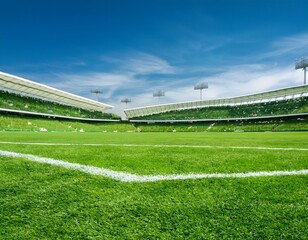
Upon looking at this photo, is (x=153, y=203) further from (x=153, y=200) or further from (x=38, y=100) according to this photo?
(x=38, y=100)

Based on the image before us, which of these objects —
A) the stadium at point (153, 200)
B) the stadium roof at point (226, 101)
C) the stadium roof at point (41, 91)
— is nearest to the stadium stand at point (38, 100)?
the stadium roof at point (41, 91)

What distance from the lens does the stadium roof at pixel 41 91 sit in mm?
39109

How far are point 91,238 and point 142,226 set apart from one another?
363mm

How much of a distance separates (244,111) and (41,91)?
154 feet

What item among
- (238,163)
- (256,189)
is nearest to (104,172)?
(256,189)

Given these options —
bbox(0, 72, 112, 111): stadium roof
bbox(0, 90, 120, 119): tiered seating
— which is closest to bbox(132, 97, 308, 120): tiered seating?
bbox(0, 72, 112, 111): stadium roof

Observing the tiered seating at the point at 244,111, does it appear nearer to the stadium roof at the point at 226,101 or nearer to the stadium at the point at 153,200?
the stadium roof at the point at 226,101

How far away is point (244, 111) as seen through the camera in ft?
195

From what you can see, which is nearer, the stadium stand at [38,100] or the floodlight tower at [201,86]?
the stadium stand at [38,100]

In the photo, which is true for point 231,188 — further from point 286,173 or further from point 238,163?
point 238,163

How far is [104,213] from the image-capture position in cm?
194

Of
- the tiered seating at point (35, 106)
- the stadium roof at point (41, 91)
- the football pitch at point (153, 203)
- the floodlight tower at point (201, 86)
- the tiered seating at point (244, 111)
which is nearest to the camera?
the football pitch at point (153, 203)

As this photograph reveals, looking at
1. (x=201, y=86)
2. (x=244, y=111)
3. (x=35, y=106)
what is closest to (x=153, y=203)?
(x=35, y=106)

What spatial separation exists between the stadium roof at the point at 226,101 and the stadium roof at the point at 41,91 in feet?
46.5
